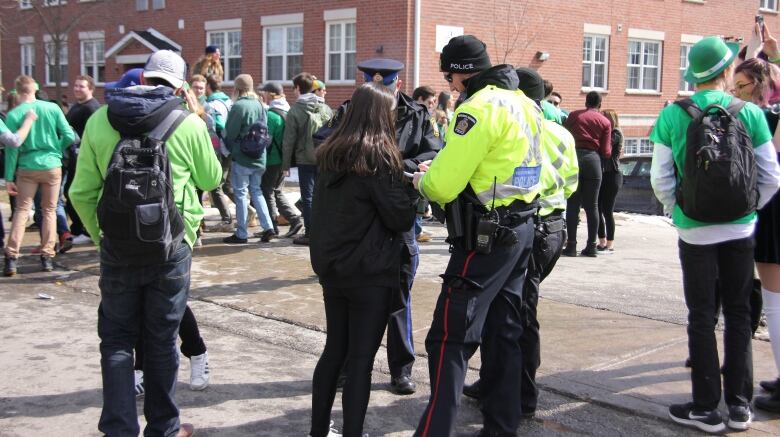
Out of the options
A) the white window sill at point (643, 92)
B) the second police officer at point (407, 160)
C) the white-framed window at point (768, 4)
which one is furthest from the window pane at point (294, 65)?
the second police officer at point (407, 160)

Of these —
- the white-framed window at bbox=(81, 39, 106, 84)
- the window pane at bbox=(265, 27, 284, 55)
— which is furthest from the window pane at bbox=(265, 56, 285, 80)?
the white-framed window at bbox=(81, 39, 106, 84)

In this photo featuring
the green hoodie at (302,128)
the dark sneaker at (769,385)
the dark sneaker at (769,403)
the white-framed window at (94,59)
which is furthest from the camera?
the white-framed window at (94,59)

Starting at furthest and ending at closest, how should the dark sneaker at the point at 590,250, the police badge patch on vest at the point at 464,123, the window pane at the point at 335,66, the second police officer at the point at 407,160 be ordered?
1. the window pane at the point at 335,66
2. the dark sneaker at the point at 590,250
3. the second police officer at the point at 407,160
4. the police badge patch on vest at the point at 464,123

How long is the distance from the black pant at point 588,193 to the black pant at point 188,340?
568cm

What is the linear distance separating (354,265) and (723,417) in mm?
2301

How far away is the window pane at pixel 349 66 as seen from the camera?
69.2ft

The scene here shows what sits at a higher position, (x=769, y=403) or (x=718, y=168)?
(x=718, y=168)

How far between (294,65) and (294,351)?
697 inches

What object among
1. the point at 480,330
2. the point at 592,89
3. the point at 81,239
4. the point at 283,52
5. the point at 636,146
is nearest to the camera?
the point at 480,330

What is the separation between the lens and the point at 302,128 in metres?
9.26

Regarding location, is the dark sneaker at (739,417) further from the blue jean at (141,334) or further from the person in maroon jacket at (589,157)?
the person in maroon jacket at (589,157)

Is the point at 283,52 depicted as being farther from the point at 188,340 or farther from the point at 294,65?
the point at 188,340

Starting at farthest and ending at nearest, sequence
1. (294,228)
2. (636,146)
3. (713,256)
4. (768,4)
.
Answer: (768,4), (636,146), (294,228), (713,256)

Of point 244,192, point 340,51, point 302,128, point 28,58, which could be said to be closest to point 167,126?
point 302,128
